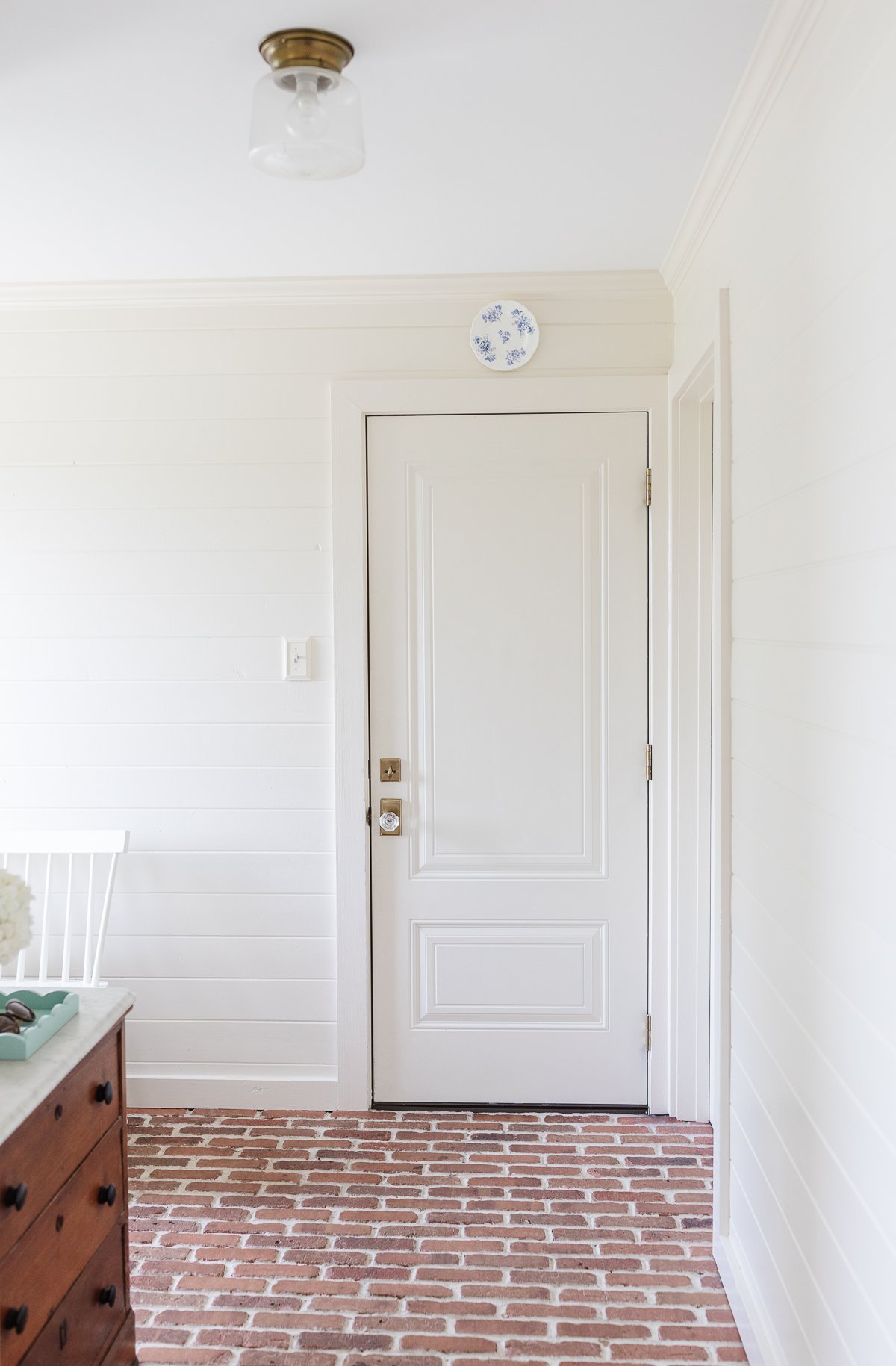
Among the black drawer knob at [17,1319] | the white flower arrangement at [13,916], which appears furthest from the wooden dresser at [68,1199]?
the white flower arrangement at [13,916]

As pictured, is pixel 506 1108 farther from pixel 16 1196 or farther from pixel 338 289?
pixel 338 289

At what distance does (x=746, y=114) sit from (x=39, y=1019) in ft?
6.88

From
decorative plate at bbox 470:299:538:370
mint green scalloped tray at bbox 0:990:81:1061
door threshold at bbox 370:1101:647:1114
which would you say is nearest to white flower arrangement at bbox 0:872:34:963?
mint green scalloped tray at bbox 0:990:81:1061

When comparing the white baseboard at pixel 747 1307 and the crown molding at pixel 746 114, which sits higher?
the crown molding at pixel 746 114

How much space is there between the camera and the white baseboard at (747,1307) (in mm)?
1868

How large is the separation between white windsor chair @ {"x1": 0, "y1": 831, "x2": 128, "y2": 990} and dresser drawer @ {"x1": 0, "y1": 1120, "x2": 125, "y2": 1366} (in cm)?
102

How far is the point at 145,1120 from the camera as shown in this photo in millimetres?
2988

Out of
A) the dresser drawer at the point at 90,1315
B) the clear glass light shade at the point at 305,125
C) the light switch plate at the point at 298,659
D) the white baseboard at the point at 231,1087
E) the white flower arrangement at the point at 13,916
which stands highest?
the clear glass light shade at the point at 305,125

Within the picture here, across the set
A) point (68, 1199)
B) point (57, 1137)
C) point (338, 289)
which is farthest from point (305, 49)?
point (68, 1199)

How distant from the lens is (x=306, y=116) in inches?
66.0

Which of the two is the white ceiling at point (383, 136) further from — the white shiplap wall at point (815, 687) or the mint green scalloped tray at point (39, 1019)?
the mint green scalloped tray at point (39, 1019)

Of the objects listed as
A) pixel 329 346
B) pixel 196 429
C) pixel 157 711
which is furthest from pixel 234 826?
pixel 329 346

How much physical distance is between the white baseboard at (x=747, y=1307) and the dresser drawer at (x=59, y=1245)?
49.0 inches

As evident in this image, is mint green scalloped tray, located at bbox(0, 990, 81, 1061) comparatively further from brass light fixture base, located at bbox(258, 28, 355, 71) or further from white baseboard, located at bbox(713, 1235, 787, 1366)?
brass light fixture base, located at bbox(258, 28, 355, 71)
